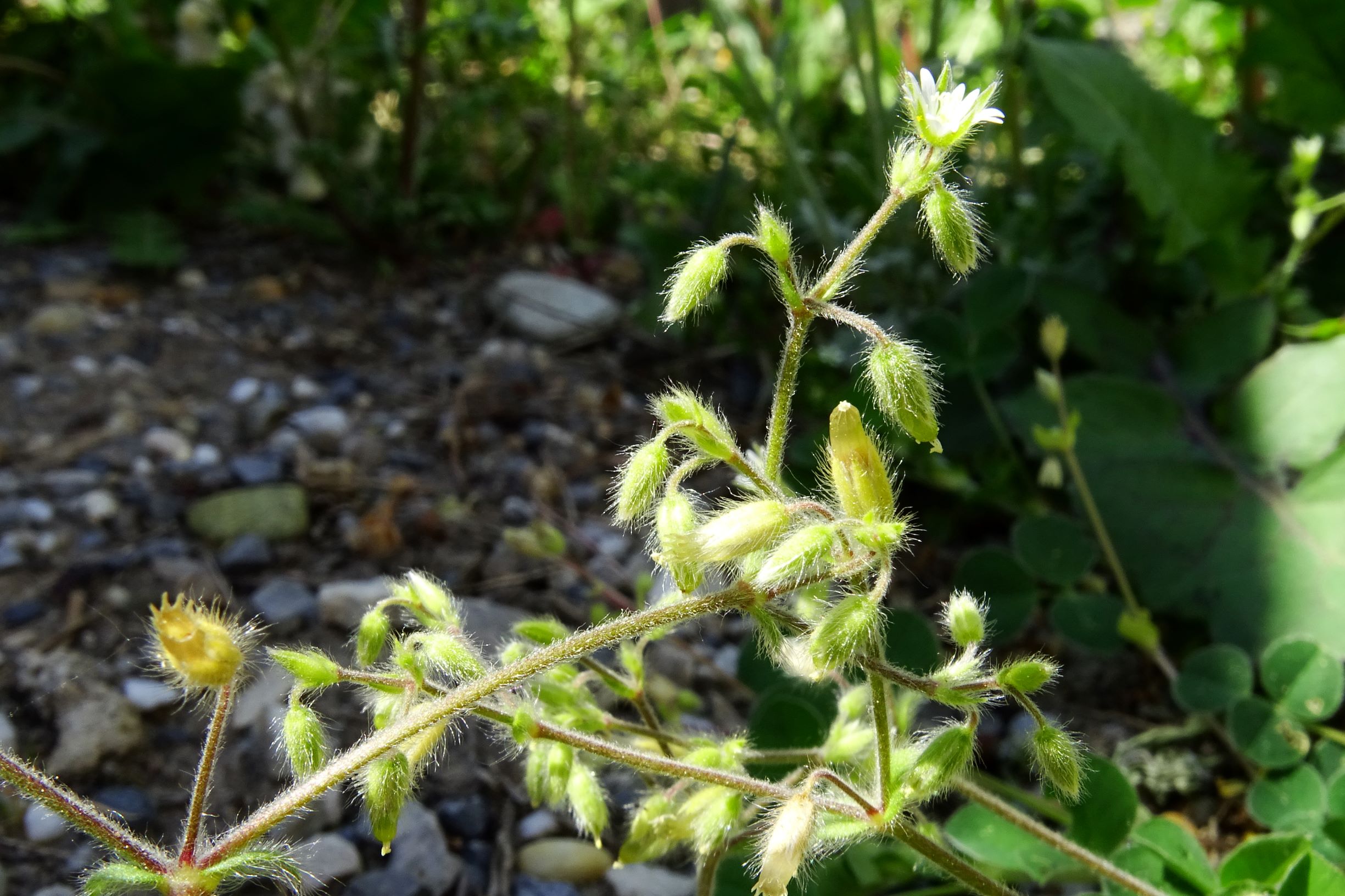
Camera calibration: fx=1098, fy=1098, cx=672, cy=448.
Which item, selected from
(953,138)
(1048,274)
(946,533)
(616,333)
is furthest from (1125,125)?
(953,138)

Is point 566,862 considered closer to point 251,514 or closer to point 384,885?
point 384,885

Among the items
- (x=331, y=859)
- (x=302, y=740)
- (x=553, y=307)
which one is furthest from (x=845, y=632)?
(x=553, y=307)

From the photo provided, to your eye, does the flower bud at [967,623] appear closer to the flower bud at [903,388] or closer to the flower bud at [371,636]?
the flower bud at [903,388]

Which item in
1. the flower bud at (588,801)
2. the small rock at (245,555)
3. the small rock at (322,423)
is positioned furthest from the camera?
the small rock at (322,423)

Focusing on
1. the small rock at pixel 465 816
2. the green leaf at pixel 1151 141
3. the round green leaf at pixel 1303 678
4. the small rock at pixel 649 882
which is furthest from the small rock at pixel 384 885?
the green leaf at pixel 1151 141

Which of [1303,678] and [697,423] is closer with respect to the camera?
[697,423]

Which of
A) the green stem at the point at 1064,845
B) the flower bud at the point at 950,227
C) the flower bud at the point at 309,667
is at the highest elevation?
the flower bud at the point at 950,227

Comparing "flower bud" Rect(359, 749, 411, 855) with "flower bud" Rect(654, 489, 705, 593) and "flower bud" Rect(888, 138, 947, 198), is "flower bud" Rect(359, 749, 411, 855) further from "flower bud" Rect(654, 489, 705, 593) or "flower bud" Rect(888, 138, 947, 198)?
"flower bud" Rect(888, 138, 947, 198)

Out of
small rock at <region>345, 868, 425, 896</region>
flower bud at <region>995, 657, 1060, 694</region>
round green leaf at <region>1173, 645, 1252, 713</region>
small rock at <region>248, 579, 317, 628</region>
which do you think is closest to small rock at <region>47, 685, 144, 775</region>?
small rock at <region>248, 579, 317, 628</region>
